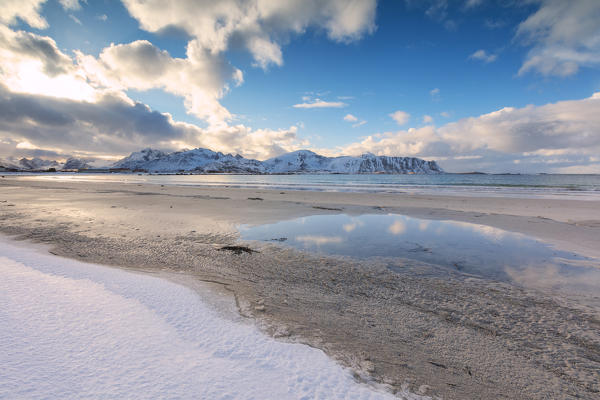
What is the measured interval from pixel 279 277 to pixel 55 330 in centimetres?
339

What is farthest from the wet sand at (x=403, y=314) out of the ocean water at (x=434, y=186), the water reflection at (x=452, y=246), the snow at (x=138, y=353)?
the ocean water at (x=434, y=186)

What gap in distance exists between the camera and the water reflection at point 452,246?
5.72 meters

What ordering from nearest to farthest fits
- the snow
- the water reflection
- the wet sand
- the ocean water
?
the snow
the wet sand
the water reflection
the ocean water

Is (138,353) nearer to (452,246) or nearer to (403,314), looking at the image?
(403,314)

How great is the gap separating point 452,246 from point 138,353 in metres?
8.27

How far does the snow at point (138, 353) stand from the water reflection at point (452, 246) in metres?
4.44

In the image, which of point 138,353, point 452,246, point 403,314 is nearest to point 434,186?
point 452,246

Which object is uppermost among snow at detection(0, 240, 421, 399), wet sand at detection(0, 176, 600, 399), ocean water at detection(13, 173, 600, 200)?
snow at detection(0, 240, 421, 399)

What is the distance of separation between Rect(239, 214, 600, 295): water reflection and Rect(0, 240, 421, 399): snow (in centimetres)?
444

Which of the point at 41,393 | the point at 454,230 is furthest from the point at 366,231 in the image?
the point at 41,393

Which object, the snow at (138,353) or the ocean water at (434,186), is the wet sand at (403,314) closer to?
the snow at (138,353)

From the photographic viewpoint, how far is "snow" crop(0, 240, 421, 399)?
189 centimetres

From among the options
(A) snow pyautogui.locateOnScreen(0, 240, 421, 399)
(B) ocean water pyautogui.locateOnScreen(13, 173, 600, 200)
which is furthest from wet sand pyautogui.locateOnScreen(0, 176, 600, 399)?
(B) ocean water pyautogui.locateOnScreen(13, 173, 600, 200)

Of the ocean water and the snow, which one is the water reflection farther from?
the ocean water
